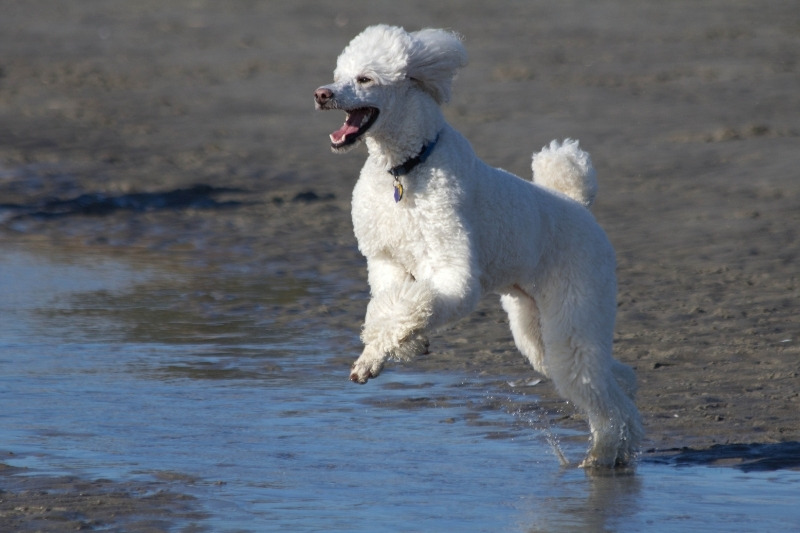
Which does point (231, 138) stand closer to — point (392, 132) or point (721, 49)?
point (721, 49)

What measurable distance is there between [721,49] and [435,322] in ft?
45.0

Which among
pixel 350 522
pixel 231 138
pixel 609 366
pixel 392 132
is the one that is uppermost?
pixel 231 138

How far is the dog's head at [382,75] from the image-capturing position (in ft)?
19.1

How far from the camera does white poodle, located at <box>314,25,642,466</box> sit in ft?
18.9

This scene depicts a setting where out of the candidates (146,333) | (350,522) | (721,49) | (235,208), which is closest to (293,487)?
(350,522)

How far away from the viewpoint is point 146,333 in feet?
30.7

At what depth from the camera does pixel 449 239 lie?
5.88m

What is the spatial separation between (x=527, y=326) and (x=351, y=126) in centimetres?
138

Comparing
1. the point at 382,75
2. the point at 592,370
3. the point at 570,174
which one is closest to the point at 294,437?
the point at 592,370

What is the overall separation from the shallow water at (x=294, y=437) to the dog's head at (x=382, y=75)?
1.47 metres

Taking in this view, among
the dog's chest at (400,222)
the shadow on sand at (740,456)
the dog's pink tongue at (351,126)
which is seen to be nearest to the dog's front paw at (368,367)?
the dog's chest at (400,222)

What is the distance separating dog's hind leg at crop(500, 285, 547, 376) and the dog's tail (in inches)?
21.2

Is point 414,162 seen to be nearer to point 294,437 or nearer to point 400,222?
point 400,222

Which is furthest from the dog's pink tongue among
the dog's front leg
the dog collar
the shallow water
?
the shallow water
